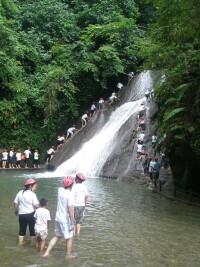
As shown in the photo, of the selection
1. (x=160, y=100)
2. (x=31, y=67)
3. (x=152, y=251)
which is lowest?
(x=152, y=251)

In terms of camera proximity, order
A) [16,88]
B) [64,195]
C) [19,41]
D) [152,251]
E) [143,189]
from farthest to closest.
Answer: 1. [19,41]
2. [16,88]
3. [143,189]
4. [152,251]
5. [64,195]

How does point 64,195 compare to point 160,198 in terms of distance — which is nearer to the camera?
point 64,195

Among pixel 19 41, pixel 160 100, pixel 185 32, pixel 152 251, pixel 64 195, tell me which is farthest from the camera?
pixel 19 41

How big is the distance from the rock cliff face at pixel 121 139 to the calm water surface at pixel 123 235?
6147 millimetres

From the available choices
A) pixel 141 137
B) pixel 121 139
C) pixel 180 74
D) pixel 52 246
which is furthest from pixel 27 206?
pixel 121 139

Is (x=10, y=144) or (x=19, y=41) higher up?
(x=19, y=41)

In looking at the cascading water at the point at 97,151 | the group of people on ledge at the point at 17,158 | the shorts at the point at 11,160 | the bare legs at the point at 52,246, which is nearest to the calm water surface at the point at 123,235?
the bare legs at the point at 52,246

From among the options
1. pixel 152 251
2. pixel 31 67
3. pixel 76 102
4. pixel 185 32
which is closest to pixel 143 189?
pixel 185 32

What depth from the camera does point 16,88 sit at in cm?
3192

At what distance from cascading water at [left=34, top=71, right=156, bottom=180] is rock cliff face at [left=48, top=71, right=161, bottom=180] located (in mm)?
81

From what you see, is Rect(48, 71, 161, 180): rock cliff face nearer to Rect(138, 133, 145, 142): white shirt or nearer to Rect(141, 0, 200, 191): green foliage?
Rect(138, 133, 145, 142): white shirt

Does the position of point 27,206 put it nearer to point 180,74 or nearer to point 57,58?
point 180,74

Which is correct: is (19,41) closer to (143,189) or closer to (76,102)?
(76,102)

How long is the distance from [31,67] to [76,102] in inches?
193
